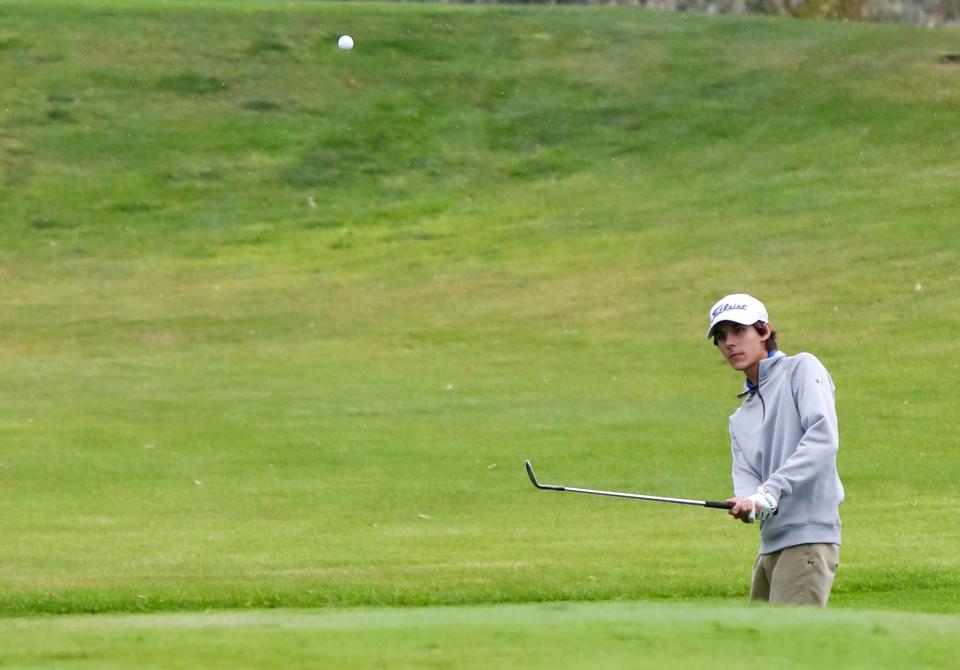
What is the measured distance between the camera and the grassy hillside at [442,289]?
13.4m

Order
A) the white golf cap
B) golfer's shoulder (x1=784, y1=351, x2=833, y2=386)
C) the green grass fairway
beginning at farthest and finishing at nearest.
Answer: the white golf cap → golfer's shoulder (x1=784, y1=351, x2=833, y2=386) → the green grass fairway

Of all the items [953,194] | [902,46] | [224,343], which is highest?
[902,46]

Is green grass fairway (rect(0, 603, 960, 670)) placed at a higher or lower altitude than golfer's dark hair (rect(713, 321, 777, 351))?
lower

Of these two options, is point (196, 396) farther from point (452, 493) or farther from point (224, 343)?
point (452, 493)

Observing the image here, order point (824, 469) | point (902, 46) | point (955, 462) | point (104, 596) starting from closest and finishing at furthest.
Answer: point (824, 469) < point (104, 596) < point (955, 462) < point (902, 46)

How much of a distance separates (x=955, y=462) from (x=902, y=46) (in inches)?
984

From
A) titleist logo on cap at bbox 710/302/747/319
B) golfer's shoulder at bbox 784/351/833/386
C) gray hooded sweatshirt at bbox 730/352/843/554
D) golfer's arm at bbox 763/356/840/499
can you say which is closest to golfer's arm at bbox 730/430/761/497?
gray hooded sweatshirt at bbox 730/352/843/554

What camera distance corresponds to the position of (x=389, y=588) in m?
11.1

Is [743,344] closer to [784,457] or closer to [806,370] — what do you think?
[806,370]

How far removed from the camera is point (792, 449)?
276 inches

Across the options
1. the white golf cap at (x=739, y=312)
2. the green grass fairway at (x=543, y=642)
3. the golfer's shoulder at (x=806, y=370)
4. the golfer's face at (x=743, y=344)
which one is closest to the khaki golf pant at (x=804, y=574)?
Result: the green grass fairway at (x=543, y=642)

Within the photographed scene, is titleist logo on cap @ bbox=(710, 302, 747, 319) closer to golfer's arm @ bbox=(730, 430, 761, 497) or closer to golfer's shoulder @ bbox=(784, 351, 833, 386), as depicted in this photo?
golfer's shoulder @ bbox=(784, 351, 833, 386)

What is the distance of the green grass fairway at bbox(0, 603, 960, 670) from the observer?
18.3ft

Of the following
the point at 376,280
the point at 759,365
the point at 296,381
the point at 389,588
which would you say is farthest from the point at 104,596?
the point at 376,280
